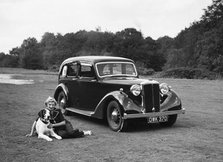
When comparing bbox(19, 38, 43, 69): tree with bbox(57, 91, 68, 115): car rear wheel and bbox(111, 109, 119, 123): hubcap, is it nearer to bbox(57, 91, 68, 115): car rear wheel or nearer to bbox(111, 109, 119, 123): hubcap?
bbox(57, 91, 68, 115): car rear wheel

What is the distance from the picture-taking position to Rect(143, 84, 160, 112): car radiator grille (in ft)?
28.5

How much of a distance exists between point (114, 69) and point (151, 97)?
1.82 metres

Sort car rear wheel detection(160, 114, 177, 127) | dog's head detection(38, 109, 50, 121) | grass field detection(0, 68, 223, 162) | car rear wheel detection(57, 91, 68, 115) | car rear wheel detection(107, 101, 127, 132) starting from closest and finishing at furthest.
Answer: grass field detection(0, 68, 223, 162), dog's head detection(38, 109, 50, 121), car rear wheel detection(107, 101, 127, 132), car rear wheel detection(160, 114, 177, 127), car rear wheel detection(57, 91, 68, 115)

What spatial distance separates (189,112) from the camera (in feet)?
40.1

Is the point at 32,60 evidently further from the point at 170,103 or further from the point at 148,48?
the point at 170,103

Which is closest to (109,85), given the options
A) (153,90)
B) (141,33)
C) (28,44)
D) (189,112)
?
(153,90)

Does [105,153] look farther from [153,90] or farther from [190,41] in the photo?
[190,41]

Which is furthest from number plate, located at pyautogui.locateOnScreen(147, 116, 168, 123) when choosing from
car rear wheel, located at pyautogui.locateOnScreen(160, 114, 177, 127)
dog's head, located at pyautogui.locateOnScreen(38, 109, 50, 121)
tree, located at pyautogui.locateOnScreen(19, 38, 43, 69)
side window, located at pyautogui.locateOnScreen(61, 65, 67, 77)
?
tree, located at pyautogui.locateOnScreen(19, 38, 43, 69)

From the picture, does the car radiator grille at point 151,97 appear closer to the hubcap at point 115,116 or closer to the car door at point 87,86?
the hubcap at point 115,116

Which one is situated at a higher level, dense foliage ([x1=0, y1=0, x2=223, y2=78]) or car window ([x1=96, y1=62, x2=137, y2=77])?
dense foliage ([x1=0, y1=0, x2=223, y2=78])

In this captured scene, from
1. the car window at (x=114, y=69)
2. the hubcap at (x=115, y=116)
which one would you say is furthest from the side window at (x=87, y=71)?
the hubcap at (x=115, y=116)

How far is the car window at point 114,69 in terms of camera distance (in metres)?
10.0

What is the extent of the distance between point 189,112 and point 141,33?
78.1 metres

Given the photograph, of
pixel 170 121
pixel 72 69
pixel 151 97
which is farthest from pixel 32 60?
pixel 151 97
